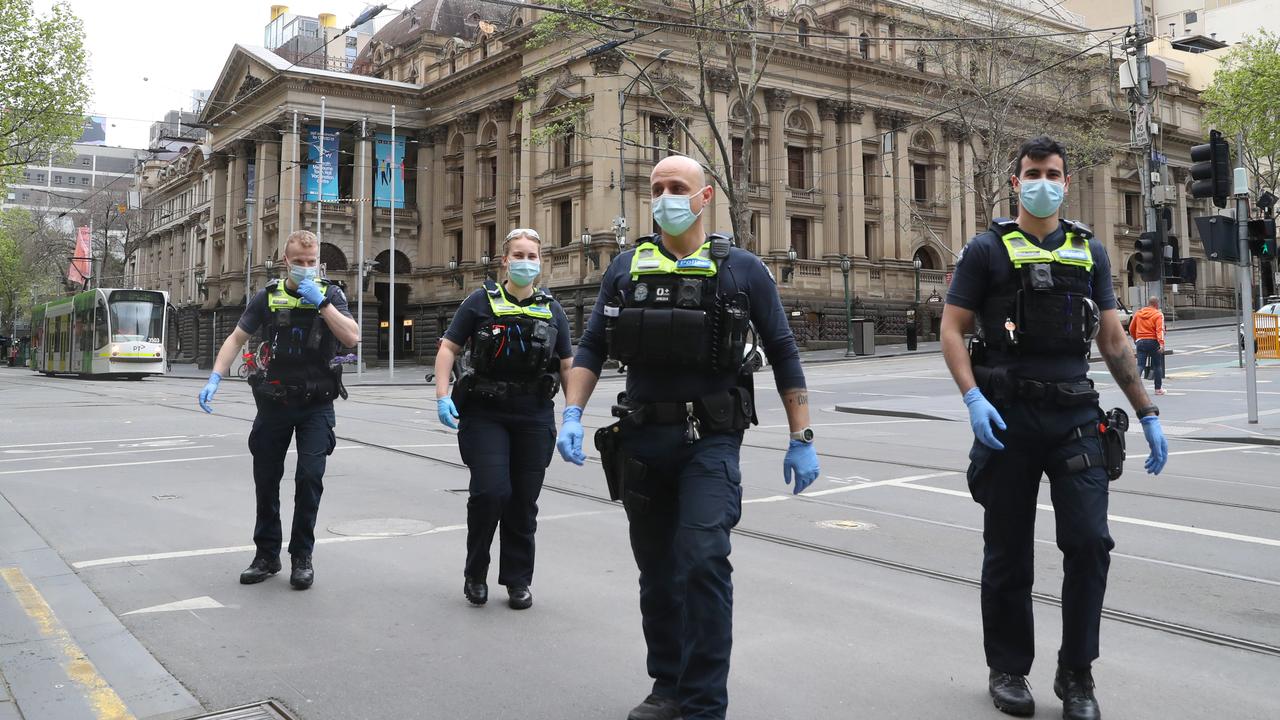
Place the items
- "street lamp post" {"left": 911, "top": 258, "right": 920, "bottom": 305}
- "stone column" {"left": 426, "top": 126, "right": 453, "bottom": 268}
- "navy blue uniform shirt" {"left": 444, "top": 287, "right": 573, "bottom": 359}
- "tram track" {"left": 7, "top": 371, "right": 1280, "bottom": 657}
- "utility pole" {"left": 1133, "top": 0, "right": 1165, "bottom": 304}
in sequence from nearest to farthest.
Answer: "tram track" {"left": 7, "top": 371, "right": 1280, "bottom": 657} → "navy blue uniform shirt" {"left": 444, "top": 287, "right": 573, "bottom": 359} → "utility pole" {"left": 1133, "top": 0, "right": 1165, "bottom": 304} → "street lamp post" {"left": 911, "top": 258, "right": 920, "bottom": 305} → "stone column" {"left": 426, "top": 126, "right": 453, "bottom": 268}

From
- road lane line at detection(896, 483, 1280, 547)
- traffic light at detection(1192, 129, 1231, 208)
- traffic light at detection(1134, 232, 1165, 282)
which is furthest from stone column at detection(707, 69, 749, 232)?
road lane line at detection(896, 483, 1280, 547)

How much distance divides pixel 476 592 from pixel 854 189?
4816 cm

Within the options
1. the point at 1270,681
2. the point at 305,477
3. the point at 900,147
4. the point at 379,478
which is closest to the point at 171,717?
the point at 305,477

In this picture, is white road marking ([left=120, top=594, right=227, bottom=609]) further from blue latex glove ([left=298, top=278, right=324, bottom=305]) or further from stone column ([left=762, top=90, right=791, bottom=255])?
stone column ([left=762, top=90, right=791, bottom=255])

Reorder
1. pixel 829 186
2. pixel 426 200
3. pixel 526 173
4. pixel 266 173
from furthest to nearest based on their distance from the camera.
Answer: pixel 266 173 < pixel 426 200 < pixel 829 186 < pixel 526 173

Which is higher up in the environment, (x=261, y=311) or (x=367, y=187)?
(x=367, y=187)

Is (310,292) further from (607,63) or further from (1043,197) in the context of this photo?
(607,63)

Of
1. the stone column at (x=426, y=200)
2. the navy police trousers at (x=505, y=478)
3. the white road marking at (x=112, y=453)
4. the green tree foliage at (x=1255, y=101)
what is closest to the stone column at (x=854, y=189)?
the green tree foliage at (x=1255, y=101)

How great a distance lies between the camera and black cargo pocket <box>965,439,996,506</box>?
4044 mm

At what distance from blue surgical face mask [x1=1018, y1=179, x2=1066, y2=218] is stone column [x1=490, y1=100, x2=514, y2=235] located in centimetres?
4855

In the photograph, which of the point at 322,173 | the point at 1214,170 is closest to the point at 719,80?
the point at 322,173

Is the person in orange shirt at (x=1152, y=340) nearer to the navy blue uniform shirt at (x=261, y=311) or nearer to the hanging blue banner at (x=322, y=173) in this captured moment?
the navy blue uniform shirt at (x=261, y=311)

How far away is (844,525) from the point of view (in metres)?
7.91

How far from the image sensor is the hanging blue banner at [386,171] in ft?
171
